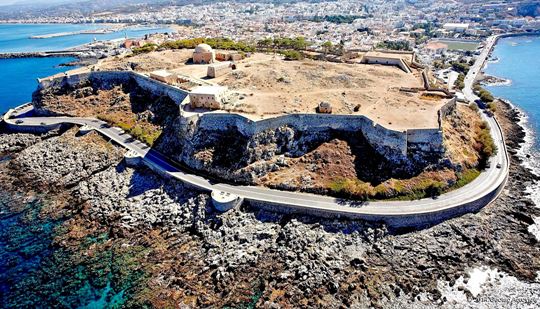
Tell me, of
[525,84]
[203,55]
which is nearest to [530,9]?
[525,84]

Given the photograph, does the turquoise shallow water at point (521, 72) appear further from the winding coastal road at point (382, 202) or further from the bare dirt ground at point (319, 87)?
the bare dirt ground at point (319, 87)

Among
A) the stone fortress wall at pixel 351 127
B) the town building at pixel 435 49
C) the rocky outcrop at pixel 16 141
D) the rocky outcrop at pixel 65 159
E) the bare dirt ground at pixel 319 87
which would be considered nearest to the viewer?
the stone fortress wall at pixel 351 127

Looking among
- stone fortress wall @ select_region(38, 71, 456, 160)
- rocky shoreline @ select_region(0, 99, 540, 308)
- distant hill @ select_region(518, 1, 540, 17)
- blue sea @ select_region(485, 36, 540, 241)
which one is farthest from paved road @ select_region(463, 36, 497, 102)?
distant hill @ select_region(518, 1, 540, 17)

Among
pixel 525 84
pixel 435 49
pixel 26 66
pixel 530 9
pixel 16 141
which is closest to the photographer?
pixel 16 141

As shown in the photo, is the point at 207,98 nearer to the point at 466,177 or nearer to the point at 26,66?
the point at 466,177

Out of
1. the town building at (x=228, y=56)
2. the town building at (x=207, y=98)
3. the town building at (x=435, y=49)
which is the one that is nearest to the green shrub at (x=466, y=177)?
the town building at (x=207, y=98)

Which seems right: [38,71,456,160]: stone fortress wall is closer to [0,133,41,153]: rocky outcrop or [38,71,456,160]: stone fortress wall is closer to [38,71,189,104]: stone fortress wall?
[38,71,189,104]: stone fortress wall

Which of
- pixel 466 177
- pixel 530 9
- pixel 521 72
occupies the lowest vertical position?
pixel 466 177
